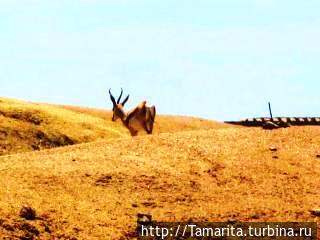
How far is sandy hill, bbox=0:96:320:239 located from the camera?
12656 millimetres

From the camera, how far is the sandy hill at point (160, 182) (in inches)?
498

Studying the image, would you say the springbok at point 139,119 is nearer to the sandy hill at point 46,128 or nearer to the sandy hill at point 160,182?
the sandy hill at point 160,182

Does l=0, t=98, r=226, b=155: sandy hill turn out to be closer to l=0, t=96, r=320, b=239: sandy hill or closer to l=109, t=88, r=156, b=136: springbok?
l=109, t=88, r=156, b=136: springbok

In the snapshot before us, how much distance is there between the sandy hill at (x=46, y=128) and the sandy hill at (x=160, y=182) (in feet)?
53.7

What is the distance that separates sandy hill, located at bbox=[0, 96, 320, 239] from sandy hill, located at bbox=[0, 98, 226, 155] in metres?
16.4

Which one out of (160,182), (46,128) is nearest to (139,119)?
(160,182)

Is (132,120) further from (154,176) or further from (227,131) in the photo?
(154,176)

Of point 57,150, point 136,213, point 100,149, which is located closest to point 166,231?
point 136,213

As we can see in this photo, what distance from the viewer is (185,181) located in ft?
50.1

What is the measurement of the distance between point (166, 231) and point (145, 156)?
443 centimetres

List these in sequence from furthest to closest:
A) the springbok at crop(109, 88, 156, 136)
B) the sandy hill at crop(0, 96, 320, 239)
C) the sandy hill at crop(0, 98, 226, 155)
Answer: the sandy hill at crop(0, 98, 226, 155)
the springbok at crop(109, 88, 156, 136)
the sandy hill at crop(0, 96, 320, 239)

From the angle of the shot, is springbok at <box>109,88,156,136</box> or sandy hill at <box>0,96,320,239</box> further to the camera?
springbok at <box>109,88,156,136</box>

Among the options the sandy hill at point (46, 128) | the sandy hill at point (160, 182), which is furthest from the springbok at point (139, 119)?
the sandy hill at point (46, 128)

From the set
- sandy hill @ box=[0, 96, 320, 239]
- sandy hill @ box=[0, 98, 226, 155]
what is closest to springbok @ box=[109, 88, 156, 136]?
sandy hill @ box=[0, 96, 320, 239]
